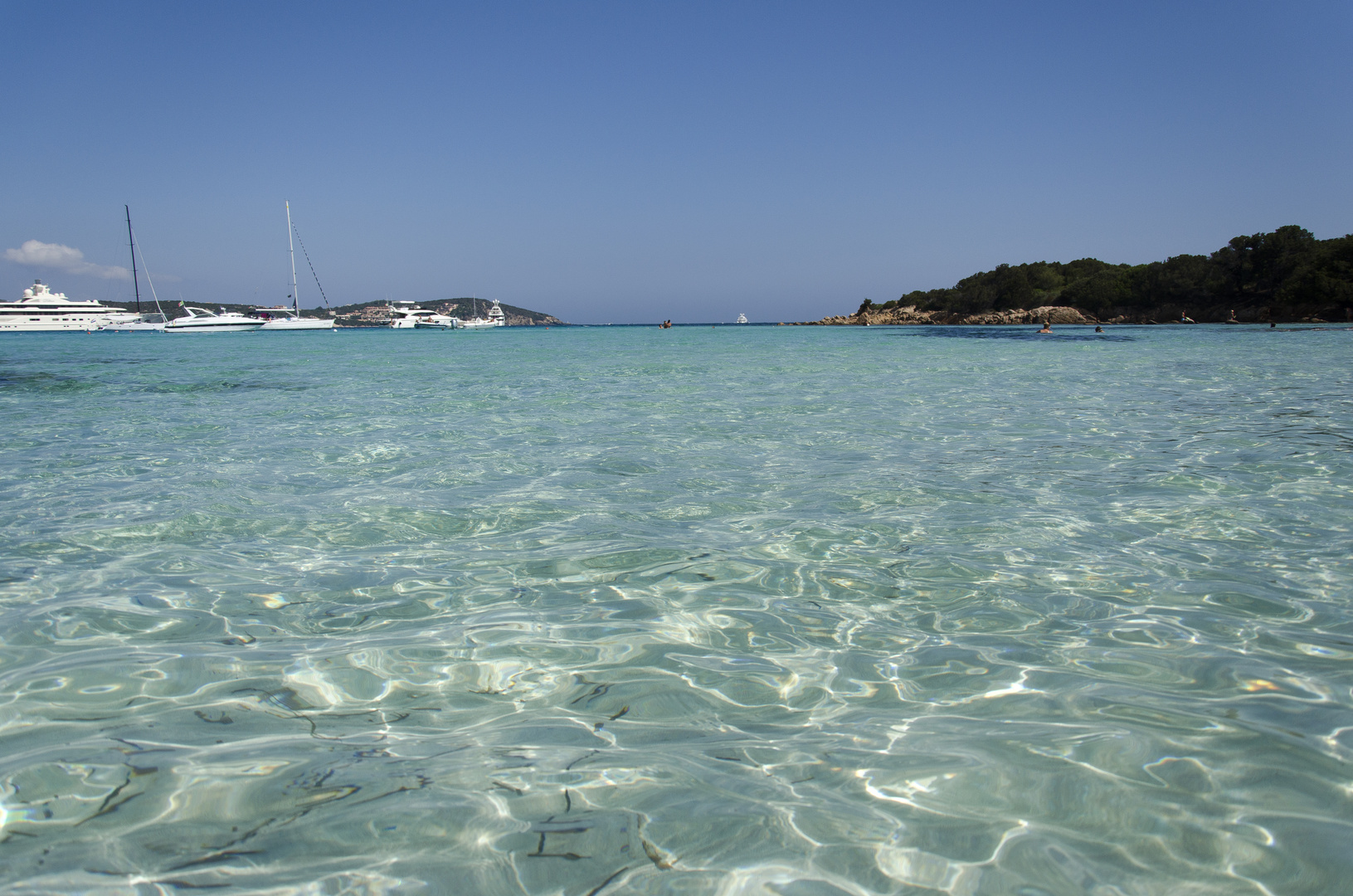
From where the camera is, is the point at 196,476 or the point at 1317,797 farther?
the point at 196,476

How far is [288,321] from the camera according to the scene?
92688mm

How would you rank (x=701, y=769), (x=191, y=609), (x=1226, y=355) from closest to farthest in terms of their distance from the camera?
(x=701, y=769), (x=191, y=609), (x=1226, y=355)

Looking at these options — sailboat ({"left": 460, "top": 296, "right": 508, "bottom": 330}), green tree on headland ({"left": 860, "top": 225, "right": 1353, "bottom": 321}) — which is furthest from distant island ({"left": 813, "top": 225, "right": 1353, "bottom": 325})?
sailboat ({"left": 460, "top": 296, "right": 508, "bottom": 330})

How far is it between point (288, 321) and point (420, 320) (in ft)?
129

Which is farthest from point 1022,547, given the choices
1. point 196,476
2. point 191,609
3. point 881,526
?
point 196,476

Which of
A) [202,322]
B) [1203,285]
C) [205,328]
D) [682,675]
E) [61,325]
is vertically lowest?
[682,675]

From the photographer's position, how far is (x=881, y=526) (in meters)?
5.14

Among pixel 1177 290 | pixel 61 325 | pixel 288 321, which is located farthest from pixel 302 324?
pixel 1177 290

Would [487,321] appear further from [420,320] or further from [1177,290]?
[1177,290]

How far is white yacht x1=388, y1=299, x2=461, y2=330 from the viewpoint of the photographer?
126 m

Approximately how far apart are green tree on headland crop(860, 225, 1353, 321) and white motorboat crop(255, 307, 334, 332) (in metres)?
95.2

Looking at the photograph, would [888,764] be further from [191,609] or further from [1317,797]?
[191,609]

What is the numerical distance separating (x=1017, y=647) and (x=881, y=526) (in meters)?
1.92

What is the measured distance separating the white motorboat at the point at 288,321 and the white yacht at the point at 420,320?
2181 centimetres
